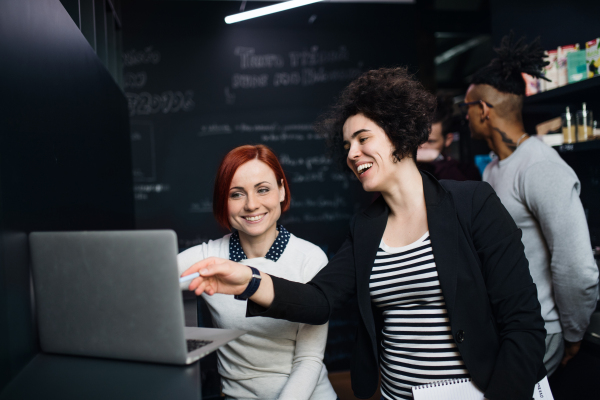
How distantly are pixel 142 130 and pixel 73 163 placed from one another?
2.23 metres

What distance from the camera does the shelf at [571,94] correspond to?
6.38 feet

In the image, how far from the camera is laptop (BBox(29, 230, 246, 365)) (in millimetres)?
774

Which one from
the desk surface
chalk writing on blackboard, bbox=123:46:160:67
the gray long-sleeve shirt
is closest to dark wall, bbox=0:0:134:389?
the desk surface

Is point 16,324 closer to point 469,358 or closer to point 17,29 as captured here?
point 17,29

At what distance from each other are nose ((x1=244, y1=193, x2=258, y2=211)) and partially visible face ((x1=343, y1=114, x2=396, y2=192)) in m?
0.31

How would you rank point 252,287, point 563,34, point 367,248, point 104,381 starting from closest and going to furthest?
point 104,381 → point 252,287 → point 367,248 → point 563,34

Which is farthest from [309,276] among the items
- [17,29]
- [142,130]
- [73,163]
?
[142,130]

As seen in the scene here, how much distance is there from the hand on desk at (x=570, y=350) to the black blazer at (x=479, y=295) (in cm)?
65

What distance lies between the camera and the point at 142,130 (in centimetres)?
337

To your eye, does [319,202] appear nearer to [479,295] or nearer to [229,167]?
[229,167]

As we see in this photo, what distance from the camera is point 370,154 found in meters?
1.36

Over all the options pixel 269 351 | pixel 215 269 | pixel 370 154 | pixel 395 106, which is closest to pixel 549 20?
pixel 395 106

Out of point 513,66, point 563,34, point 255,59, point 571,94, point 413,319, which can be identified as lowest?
point 413,319

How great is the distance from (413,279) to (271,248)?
47 centimetres
